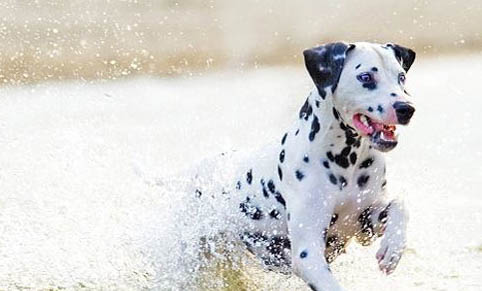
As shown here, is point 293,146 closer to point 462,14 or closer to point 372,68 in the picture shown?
point 372,68

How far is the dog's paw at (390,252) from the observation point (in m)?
5.79

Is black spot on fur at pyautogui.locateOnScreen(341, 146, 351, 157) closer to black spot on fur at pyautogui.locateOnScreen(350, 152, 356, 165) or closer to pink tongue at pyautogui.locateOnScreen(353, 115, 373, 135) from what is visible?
black spot on fur at pyautogui.locateOnScreen(350, 152, 356, 165)

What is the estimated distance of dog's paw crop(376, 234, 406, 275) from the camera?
579cm

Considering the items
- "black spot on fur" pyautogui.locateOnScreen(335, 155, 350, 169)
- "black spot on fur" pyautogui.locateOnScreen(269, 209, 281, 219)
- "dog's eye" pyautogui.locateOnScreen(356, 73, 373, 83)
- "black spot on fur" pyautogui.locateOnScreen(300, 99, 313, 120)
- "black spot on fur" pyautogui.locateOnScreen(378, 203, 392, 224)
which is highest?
"dog's eye" pyautogui.locateOnScreen(356, 73, 373, 83)

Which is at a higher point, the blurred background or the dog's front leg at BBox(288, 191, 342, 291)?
the dog's front leg at BBox(288, 191, 342, 291)

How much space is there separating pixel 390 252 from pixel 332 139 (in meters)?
→ 0.57

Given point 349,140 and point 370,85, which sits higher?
point 370,85

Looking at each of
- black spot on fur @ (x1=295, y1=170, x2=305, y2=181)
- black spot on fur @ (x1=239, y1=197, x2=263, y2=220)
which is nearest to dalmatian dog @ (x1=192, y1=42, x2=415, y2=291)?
black spot on fur @ (x1=295, y1=170, x2=305, y2=181)

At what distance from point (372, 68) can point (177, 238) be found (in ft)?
5.77

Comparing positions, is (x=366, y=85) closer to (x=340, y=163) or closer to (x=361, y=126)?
(x=361, y=126)

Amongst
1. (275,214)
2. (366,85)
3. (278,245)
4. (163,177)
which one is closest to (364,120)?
(366,85)

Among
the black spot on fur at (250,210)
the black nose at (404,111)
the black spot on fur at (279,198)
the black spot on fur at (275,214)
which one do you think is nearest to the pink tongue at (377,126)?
the black nose at (404,111)

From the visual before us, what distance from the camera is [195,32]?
14.9 meters

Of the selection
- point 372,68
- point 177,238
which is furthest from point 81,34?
point 372,68
